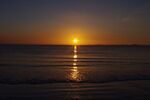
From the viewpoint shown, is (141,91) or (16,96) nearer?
(16,96)

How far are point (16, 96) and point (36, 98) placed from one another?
1210 mm

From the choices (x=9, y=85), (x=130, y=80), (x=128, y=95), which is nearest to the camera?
(x=128, y=95)

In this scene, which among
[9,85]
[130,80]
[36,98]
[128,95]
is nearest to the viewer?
[36,98]

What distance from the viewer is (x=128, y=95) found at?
15742 millimetres

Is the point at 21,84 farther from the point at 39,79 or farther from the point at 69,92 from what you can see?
the point at 69,92

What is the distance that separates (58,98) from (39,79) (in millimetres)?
7384

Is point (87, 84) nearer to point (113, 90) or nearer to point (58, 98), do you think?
point (113, 90)

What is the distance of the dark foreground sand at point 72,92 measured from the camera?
15001 mm

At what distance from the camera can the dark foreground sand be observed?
15.0 meters

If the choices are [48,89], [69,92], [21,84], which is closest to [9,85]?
[21,84]

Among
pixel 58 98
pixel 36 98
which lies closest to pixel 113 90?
pixel 58 98

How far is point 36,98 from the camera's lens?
14.7 m

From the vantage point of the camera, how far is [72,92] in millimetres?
16562

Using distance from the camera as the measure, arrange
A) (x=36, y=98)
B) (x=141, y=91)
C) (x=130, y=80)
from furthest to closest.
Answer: (x=130, y=80) < (x=141, y=91) < (x=36, y=98)
